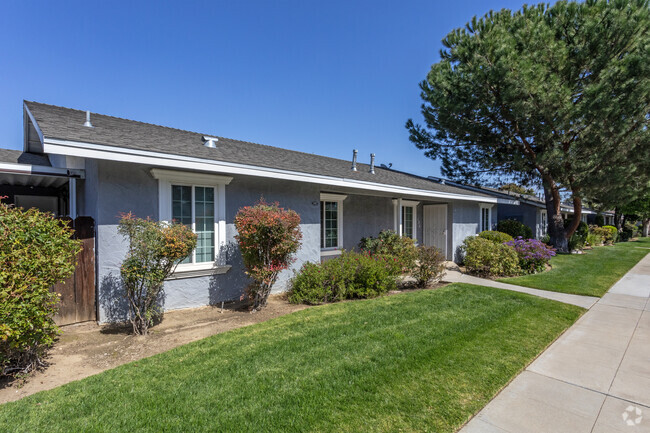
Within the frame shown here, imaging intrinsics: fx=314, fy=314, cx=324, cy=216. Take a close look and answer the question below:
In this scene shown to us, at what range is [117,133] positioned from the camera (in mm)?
5887

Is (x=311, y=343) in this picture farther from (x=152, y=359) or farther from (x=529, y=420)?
(x=529, y=420)

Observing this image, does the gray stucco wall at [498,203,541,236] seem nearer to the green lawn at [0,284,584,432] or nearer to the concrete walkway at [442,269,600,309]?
the concrete walkway at [442,269,600,309]

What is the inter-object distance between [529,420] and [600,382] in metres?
1.42

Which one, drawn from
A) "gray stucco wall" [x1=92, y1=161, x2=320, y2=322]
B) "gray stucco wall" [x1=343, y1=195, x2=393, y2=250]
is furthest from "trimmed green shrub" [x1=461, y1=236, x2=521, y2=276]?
"gray stucco wall" [x1=92, y1=161, x2=320, y2=322]

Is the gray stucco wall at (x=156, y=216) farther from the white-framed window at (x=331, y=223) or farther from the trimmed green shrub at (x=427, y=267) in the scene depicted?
the trimmed green shrub at (x=427, y=267)

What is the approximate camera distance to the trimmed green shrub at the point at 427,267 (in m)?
8.42

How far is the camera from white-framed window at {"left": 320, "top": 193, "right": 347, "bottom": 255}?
9961 millimetres

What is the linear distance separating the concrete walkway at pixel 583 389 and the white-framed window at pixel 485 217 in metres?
9.41

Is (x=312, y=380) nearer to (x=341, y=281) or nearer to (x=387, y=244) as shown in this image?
(x=341, y=281)

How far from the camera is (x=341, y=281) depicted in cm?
706

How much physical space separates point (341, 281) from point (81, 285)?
4.87 meters

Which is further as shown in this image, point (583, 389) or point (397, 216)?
point (397, 216)

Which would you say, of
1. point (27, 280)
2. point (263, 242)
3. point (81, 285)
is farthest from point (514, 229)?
point (27, 280)

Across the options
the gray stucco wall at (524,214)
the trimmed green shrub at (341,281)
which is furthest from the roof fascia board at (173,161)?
the gray stucco wall at (524,214)
